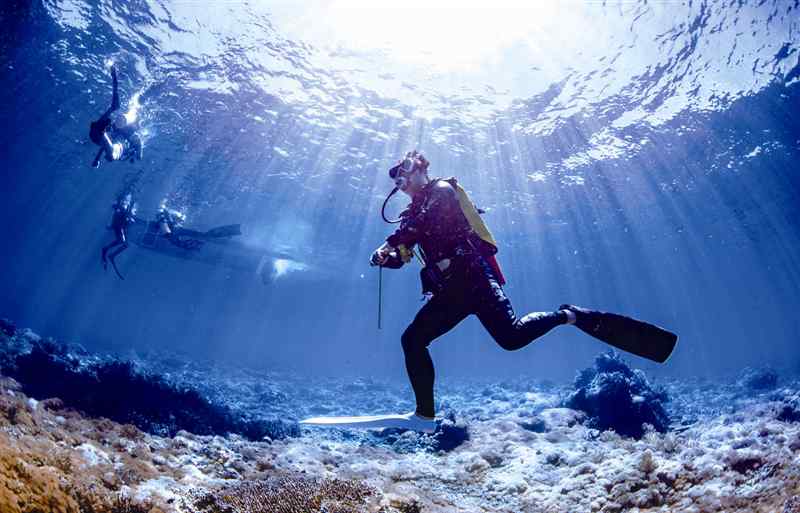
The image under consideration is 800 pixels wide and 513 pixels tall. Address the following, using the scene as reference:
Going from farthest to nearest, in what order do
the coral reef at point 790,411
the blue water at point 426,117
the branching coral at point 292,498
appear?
the blue water at point 426,117, the coral reef at point 790,411, the branching coral at point 292,498

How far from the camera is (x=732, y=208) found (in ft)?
93.5

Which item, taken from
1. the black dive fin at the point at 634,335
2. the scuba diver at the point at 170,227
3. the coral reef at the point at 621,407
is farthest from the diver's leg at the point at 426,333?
the scuba diver at the point at 170,227

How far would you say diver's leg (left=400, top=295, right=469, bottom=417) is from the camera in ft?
14.5

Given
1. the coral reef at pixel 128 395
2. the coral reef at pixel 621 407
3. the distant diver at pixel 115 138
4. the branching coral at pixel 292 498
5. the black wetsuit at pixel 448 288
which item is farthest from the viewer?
the distant diver at pixel 115 138

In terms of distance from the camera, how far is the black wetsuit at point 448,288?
434 cm

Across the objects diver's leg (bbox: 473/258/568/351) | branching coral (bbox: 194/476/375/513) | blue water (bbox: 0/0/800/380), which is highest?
blue water (bbox: 0/0/800/380)

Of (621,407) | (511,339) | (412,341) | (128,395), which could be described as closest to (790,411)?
(621,407)

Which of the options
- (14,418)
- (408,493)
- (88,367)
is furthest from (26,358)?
(408,493)

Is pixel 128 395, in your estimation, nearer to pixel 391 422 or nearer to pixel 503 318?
pixel 391 422

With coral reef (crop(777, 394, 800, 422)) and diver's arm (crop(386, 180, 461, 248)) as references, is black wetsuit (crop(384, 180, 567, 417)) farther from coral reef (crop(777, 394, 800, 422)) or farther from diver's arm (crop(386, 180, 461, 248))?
coral reef (crop(777, 394, 800, 422))

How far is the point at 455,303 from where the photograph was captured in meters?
4.41

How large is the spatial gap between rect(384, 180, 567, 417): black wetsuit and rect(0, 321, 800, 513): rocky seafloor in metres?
1.63

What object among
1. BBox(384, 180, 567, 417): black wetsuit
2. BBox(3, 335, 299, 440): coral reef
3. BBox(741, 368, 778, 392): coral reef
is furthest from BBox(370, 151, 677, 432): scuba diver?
BBox(741, 368, 778, 392): coral reef

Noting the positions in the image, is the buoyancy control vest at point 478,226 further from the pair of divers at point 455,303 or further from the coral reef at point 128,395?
the coral reef at point 128,395
